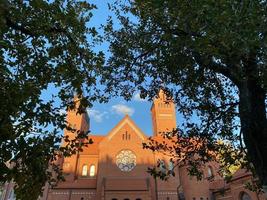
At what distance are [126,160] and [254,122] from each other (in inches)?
1472

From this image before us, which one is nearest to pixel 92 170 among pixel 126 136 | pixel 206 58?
pixel 126 136

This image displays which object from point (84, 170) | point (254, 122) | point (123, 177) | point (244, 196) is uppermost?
point (84, 170)

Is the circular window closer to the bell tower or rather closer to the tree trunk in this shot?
the bell tower

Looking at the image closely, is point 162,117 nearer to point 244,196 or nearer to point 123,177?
point 123,177

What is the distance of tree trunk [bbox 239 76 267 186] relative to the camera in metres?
7.16

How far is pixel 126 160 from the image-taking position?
4362 centimetres

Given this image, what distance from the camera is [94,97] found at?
981cm

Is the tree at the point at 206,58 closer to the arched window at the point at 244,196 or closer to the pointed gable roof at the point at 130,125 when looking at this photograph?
the arched window at the point at 244,196

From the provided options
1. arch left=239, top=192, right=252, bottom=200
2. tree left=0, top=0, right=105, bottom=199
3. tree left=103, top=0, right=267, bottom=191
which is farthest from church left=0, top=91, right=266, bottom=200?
tree left=0, top=0, right=105, bottom=199

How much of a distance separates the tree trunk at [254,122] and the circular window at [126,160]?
1433 inches

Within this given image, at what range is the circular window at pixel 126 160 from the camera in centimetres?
4297

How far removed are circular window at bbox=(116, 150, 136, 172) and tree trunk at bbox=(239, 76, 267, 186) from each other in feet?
119

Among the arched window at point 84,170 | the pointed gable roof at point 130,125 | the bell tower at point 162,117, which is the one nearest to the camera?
the arched window at point 84,170

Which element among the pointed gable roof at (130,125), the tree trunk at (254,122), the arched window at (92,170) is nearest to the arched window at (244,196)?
the pointed gable roof at (130,125)
